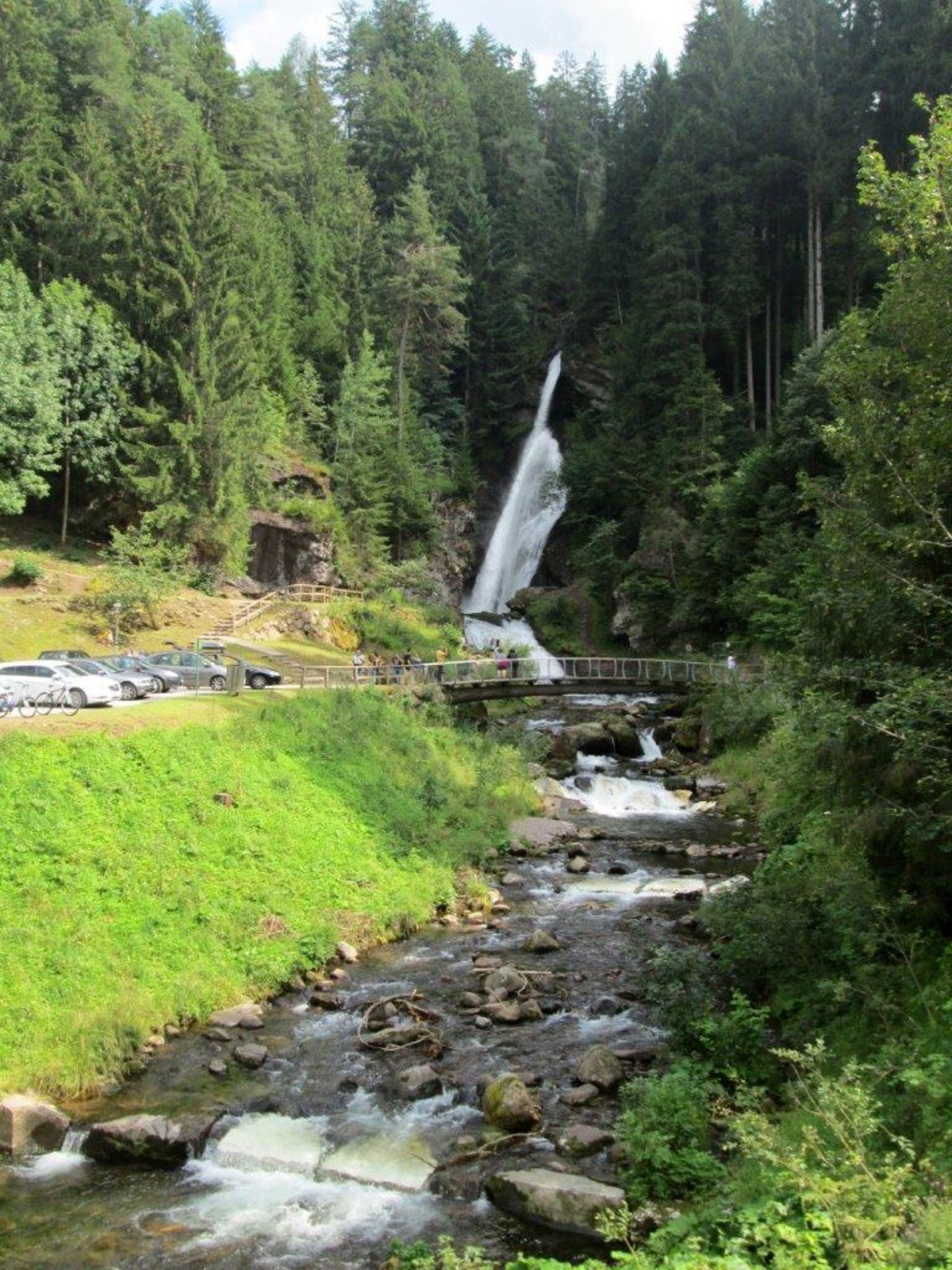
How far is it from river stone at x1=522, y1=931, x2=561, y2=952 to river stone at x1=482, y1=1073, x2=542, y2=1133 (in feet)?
18.7

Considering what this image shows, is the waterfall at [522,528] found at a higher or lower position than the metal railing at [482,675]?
higher

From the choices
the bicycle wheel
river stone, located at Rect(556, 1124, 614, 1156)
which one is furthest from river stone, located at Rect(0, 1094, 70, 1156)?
the bicycle wheel

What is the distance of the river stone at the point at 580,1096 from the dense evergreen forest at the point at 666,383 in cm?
151

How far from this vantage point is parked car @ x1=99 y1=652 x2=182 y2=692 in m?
28.7

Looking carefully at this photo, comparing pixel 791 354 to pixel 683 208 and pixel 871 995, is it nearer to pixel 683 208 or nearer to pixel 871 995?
pixel 683 208

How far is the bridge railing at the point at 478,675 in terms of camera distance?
31422mm

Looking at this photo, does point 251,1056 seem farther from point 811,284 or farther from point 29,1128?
point 811,284

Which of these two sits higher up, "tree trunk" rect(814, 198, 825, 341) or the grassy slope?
"tree trunk" rect(814, 198, 825, 341)

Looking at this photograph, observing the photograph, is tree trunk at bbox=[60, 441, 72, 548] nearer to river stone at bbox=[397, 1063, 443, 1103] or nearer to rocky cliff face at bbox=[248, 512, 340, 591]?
rocky cliff face at bbox=[248, 512, 340, 591]

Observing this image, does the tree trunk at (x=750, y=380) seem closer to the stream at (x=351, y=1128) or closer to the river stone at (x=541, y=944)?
the stream at (x=351, y=1128)

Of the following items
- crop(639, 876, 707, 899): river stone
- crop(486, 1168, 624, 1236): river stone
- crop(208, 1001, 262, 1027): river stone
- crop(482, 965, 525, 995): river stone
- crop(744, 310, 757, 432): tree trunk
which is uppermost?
crop(744, 310, 757, 432): tree trunk

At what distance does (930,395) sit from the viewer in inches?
452

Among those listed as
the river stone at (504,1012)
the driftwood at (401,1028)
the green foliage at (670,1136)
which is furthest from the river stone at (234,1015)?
the green foliage at (670,1136)

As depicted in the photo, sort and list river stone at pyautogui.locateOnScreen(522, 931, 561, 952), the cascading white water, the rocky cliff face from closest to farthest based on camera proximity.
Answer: river stone at pyautogui.locateOnScreen(522, 931, 561, 952) < the rocky cliff face < the cascading white water
